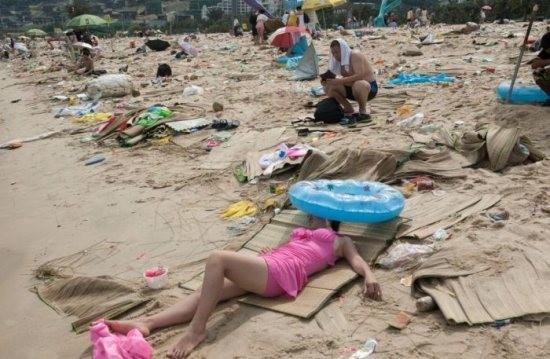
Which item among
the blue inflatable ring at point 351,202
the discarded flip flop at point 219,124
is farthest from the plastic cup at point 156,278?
the discarded flip flop at point 219,124

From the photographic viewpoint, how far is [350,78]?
6.52 metres

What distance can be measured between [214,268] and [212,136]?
13.6 ft

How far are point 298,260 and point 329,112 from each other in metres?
3.78

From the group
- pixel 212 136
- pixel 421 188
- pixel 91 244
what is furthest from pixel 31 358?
pixel 212 136

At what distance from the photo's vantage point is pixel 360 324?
2.68 m

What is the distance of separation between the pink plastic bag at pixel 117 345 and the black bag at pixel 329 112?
441 centimetres

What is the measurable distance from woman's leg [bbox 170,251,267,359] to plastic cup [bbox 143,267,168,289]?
1.96 ft

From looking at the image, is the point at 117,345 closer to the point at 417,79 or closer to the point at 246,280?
the point at 246,280

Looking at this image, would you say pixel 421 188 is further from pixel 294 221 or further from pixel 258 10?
pixel 258 10

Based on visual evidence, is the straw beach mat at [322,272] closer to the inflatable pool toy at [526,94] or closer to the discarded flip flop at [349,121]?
the discarded flip flop at [349,121]

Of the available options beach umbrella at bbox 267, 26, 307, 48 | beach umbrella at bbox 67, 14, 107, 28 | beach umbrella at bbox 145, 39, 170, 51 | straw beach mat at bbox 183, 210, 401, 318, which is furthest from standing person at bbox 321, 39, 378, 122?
beach umbrella at bbox 145, 39, 170, 51

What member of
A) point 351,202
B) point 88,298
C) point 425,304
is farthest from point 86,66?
point 425,304

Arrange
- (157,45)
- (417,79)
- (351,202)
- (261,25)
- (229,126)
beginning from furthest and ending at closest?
(157,45) < (261,25) < (417,79) < (229,126) < (351,202)

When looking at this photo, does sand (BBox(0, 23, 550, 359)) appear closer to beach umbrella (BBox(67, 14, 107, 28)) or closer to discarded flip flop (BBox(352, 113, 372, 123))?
discarded flip flop (BBox(352, 113, 372, 123))
